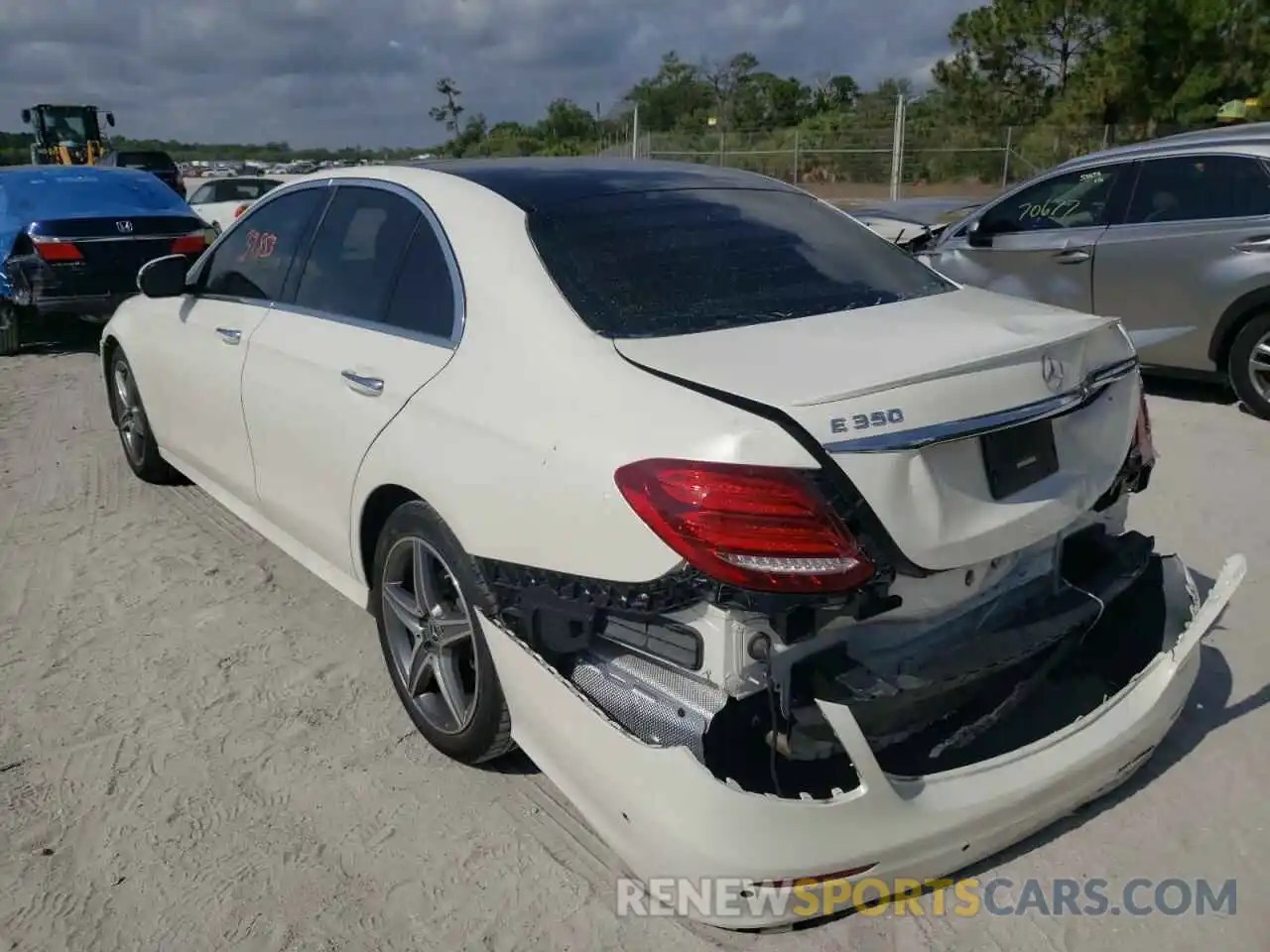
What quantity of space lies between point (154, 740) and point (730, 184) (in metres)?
2.55

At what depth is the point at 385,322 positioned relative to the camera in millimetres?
3268

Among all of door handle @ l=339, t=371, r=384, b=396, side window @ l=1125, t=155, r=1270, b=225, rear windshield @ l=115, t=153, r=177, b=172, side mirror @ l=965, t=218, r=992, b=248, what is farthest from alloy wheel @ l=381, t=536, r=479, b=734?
rear windshield @ l=115, t=153, r=177, b=172

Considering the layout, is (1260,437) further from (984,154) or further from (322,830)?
(984,154)

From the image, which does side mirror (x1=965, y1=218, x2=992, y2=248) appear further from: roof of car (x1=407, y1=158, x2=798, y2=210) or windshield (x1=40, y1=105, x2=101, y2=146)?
windshield (x1=40, y1=105, x2=101, y2=146)

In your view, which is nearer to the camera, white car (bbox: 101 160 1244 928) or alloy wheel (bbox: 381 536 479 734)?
white car (bbox: 101 160 1244 928)

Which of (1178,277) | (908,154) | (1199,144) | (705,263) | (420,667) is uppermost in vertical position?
(1199,144)

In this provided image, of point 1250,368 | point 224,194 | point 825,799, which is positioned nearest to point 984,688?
point 825,799

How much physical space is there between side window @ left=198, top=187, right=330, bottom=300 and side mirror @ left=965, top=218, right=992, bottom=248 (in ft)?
16.8

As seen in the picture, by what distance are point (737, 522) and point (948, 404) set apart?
0.55 m

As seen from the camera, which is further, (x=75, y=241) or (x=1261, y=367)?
(x=75, y=241)

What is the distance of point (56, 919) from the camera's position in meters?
2.56

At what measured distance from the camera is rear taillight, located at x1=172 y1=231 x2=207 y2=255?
30.9ft

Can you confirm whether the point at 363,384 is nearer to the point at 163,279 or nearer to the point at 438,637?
the point at 438,637

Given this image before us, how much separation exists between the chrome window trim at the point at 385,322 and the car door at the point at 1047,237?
16.7 ft
